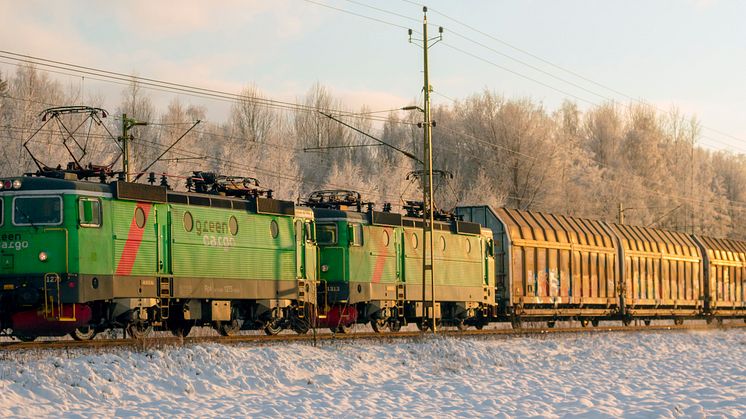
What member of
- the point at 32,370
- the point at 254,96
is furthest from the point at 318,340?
the point at 254,96

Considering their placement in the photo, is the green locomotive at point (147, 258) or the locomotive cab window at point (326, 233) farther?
the locomotive cab window at point (326, 233)

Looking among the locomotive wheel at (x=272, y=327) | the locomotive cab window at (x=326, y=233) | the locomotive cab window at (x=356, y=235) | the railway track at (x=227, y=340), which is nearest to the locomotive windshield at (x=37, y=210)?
the railway track at (x=227, y=340)

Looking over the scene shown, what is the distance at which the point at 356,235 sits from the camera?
31.8m

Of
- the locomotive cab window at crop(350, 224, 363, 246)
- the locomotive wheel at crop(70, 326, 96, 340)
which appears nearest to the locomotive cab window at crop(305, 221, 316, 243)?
the locomotive cab window at crop(350, 224, 363, 246)

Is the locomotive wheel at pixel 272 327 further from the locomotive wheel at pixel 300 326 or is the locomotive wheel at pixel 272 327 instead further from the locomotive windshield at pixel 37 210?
the locomotive windshield at pixel 37 210

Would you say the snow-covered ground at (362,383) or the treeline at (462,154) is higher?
the treeline at (462,154)

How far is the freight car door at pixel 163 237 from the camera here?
25.0 meters

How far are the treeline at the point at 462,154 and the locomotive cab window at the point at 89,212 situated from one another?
34208mm

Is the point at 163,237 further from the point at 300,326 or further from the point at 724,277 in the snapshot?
the point at 724,277

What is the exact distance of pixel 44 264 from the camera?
22562 millimetres

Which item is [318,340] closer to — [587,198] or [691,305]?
[691,305]

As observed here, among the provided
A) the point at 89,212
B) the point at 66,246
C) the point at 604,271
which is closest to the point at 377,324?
the point at 89,212

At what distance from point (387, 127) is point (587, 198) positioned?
89.3ft

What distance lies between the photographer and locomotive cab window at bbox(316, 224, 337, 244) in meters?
31.7
